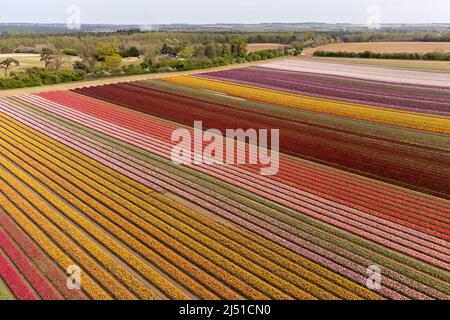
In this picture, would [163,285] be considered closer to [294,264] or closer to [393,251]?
[294,264]

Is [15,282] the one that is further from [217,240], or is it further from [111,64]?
[111,64]

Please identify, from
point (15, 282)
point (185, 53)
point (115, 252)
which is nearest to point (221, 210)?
point (115, 252)

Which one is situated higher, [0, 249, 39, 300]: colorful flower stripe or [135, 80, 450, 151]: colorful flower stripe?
[135, 80, 450, 151]: colorful flower stripe

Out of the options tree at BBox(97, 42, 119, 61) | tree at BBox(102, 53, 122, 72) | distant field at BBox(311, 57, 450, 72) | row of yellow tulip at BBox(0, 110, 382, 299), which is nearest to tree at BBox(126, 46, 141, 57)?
tree at BBox(97, 42, 119, 61)

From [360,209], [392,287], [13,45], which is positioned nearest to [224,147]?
[360,209]

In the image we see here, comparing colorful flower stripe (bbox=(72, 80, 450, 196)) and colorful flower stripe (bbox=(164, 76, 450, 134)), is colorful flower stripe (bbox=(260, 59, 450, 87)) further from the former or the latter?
colorful flower stripe (bbox=(72, 80, 450, 196))

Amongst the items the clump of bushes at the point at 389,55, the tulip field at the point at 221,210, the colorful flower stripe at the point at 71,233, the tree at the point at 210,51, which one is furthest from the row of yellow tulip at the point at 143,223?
the clump of bushes at the point at 389,55
